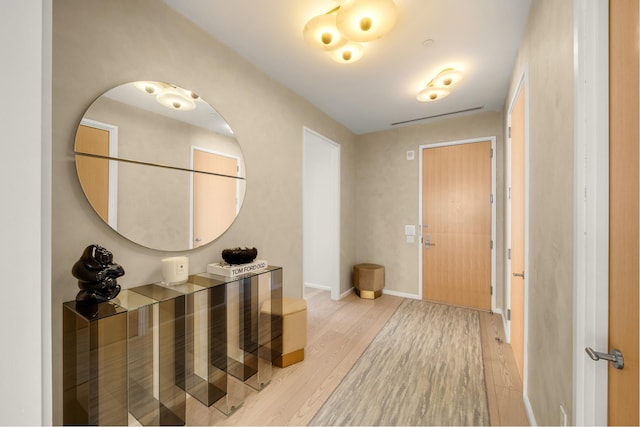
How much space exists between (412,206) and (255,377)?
9.93 ft

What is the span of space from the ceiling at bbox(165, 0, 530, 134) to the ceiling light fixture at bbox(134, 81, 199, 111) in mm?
544

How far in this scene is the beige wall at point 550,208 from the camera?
3.21ft

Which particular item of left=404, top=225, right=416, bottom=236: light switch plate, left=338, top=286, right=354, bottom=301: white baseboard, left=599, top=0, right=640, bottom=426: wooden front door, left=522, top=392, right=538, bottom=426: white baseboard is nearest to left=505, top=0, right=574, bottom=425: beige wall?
left=522, top=392, right=538, bottom=426: white baseboard

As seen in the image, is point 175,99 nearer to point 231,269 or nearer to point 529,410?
point 231,269

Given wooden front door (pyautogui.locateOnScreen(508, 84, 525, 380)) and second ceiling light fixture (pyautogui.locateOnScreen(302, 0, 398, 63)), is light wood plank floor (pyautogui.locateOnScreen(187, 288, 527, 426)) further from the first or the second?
second ceiling light fixture (pyautogui.locateOnScreen(302, 0, 398, 63))

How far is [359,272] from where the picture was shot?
12.5 ft

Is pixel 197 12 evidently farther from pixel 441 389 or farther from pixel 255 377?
pixel 441 389

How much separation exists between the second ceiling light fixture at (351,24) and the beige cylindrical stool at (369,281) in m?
2.89

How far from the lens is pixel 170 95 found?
162 centimetres

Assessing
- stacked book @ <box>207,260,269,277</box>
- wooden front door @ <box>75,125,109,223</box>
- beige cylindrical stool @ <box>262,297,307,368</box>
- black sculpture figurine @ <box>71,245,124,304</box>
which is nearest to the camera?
black sculpture figurine @ <box>71,245,124,304</box>

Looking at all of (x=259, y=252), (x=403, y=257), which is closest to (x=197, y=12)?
(x=259, y=252)

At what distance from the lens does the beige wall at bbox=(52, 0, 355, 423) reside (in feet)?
3.93

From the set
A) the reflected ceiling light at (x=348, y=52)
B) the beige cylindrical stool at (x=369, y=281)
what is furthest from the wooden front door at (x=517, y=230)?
the beige cylindrical stool at (x=369, y=281)

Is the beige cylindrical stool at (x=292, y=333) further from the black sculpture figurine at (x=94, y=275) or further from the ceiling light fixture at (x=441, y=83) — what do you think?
the ceiling light fixture at (x=441, y=83)
